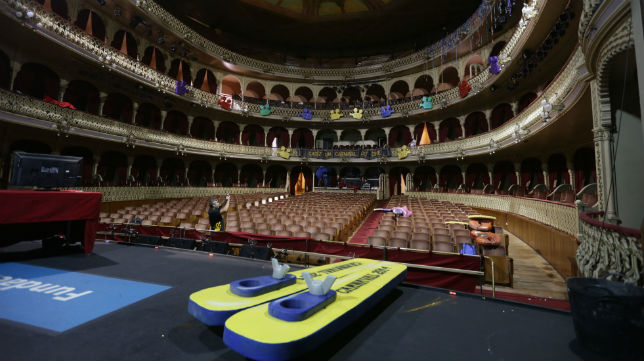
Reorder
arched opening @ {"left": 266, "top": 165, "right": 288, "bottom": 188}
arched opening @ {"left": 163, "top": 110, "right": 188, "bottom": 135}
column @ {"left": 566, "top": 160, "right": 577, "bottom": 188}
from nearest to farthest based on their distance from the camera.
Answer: column @ {"left": 566, "top": 160, "right": 577, "bottom": 188}
arched opening @ {"left": 163, "top": 110, "right": 188, "bottom": 135}
arched opening @ {"left": 266, "top": 165, "right": 288, "bottom": 188}

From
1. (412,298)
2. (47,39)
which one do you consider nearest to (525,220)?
(412,298)

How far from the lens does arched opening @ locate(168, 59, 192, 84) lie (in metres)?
18.3

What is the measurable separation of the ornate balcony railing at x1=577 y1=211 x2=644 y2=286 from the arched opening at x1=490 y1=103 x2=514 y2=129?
14131 millimetres

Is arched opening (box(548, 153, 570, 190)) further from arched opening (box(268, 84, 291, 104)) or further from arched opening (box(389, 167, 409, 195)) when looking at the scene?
arched opening (box(268, 84, 291, 104))

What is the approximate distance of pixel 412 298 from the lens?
2.68 m

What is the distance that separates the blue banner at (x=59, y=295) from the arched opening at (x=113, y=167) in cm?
1352

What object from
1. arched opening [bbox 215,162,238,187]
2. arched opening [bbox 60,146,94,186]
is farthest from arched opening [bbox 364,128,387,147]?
arched opening [bbox 60,146,94,186]

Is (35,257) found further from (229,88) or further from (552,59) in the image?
(229,88)

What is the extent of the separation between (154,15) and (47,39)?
18.3 ft

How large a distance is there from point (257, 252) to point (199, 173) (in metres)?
17.4

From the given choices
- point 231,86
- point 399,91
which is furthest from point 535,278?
point 231,86

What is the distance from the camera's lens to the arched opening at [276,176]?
907 inches

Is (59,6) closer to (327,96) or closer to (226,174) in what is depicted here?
(226,174)

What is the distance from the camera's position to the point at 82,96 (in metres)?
14.0
